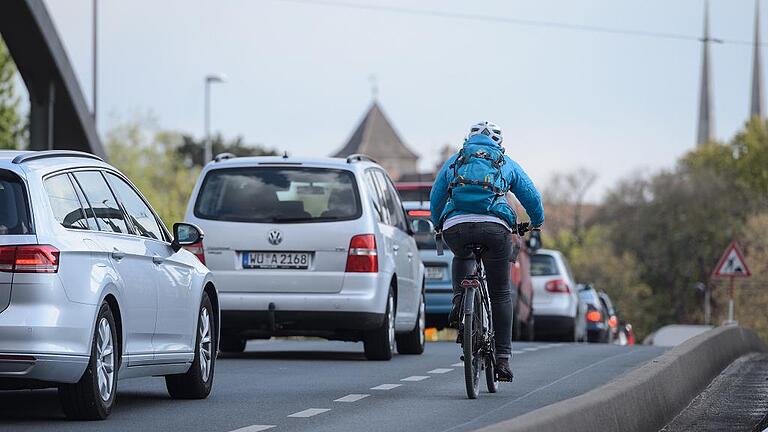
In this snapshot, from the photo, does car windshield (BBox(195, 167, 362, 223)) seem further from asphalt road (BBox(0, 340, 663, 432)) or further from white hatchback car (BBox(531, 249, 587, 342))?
white hatchback car (BBox(531, 249, 587, 342))

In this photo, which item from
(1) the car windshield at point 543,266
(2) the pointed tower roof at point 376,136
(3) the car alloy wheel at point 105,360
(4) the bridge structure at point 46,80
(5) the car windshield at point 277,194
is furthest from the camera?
(2) the pointed tower roof at point 376,136

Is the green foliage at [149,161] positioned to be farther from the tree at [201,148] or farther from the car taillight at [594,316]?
the car taillight at [594,316]

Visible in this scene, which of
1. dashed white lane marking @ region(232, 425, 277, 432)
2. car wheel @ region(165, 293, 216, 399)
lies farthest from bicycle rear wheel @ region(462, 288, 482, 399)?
dashed white lane marking @ region(232, 425, 277, 432)

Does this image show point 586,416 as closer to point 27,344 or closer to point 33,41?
point 27,344

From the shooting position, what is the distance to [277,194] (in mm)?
16906

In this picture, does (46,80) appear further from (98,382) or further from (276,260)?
(98,382)

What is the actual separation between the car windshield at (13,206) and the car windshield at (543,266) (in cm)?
2198

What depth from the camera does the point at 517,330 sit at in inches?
1062

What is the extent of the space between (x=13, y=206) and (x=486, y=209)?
364 cm

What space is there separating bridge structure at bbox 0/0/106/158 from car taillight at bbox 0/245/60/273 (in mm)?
18677

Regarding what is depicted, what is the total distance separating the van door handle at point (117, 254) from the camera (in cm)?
1042

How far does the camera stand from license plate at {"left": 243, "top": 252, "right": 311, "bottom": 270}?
16.6m

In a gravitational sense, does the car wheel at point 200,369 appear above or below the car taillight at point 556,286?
above

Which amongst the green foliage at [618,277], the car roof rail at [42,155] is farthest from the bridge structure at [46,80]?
the green foliage at [618,277]
